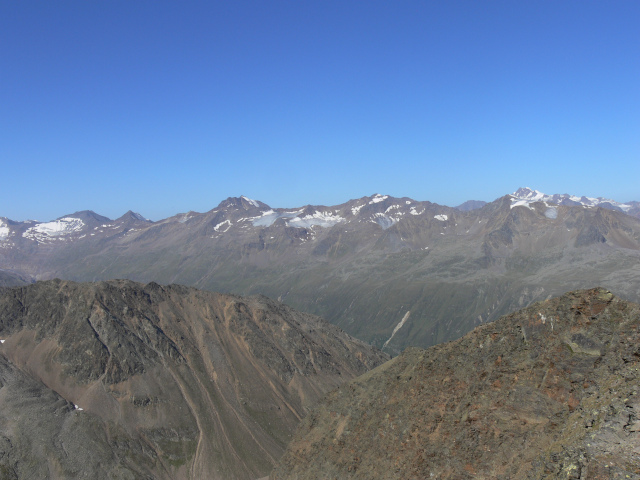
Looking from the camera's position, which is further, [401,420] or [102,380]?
[102,380]

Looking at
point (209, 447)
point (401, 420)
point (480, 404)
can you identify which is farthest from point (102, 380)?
point (480, 404)

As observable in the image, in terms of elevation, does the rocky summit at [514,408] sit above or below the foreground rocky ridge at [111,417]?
above

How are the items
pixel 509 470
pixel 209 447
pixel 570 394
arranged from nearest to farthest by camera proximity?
1. pixel 509 470
2. pixel 570 394
3. pixel 209 447

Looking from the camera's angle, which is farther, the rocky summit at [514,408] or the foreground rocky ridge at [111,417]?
the foreground rocky ridge at [111,417]

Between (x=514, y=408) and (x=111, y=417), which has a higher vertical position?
(x=514, y=408)

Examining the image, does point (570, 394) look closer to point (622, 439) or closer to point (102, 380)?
point (622, 439)

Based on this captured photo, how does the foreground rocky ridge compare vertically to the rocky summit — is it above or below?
below

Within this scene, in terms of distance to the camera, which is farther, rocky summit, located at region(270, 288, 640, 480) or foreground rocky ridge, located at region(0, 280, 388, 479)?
foreground rocky ridge, located at region(0, 280, 388, 479)

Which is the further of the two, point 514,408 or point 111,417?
point 111,417
